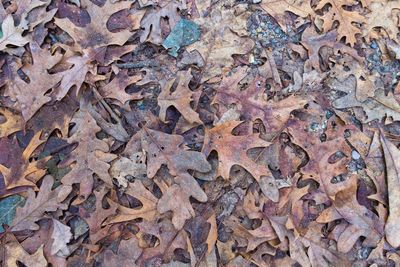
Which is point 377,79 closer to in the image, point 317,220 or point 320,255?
point 317,220

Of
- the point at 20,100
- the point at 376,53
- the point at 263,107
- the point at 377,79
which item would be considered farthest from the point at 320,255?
the point at 20,100

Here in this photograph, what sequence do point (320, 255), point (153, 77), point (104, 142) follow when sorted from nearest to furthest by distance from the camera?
1. point (320, 255)
2. point (104, 142)
3. point (153, 77)

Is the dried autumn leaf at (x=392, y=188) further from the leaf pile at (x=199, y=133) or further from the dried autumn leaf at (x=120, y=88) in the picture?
the dried autumn leaf at (x=120, y=88)

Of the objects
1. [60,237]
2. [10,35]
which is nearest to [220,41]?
[10,35]

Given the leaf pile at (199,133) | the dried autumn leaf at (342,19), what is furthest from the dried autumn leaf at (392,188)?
the dried autumn leaf at (342,19)

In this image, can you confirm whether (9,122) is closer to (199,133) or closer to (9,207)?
(9,207)

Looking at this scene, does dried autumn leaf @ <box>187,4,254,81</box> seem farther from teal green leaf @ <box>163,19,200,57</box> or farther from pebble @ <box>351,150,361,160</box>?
pebble @ <box>351,150,361,160</box>

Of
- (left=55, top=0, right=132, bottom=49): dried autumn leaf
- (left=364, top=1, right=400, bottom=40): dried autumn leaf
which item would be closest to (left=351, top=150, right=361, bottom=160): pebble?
(left=364, top=1, right=400, bottom=40): dried autumn leaf
